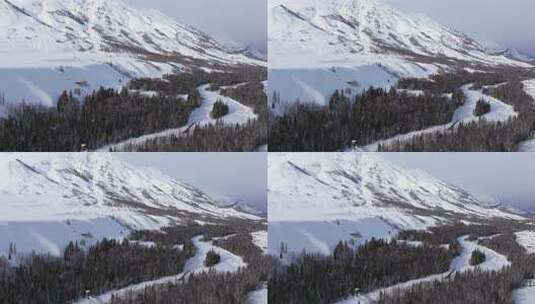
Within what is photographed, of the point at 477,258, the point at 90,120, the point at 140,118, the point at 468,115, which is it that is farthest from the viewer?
the point at 477,258

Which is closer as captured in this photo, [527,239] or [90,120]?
[90,120]

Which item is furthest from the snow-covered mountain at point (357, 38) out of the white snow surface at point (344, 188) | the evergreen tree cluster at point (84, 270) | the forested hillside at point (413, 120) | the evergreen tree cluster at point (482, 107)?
the evergreen tree cluster at point (84, 270)

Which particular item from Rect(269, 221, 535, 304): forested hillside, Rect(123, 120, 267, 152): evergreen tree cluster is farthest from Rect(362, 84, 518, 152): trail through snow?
Rect(123, 120, 267, 152): evergreen tree cluster

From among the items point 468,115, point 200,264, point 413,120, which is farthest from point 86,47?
point 468,115

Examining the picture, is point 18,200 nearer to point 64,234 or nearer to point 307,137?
point 64,234

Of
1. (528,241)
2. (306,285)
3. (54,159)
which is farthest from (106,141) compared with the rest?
(528,241)

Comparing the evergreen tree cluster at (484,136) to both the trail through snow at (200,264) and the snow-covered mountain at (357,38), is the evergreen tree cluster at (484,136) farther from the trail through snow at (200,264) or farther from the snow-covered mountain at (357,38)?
the trail through snow at (200,264)

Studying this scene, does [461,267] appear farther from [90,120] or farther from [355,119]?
[90,120]
